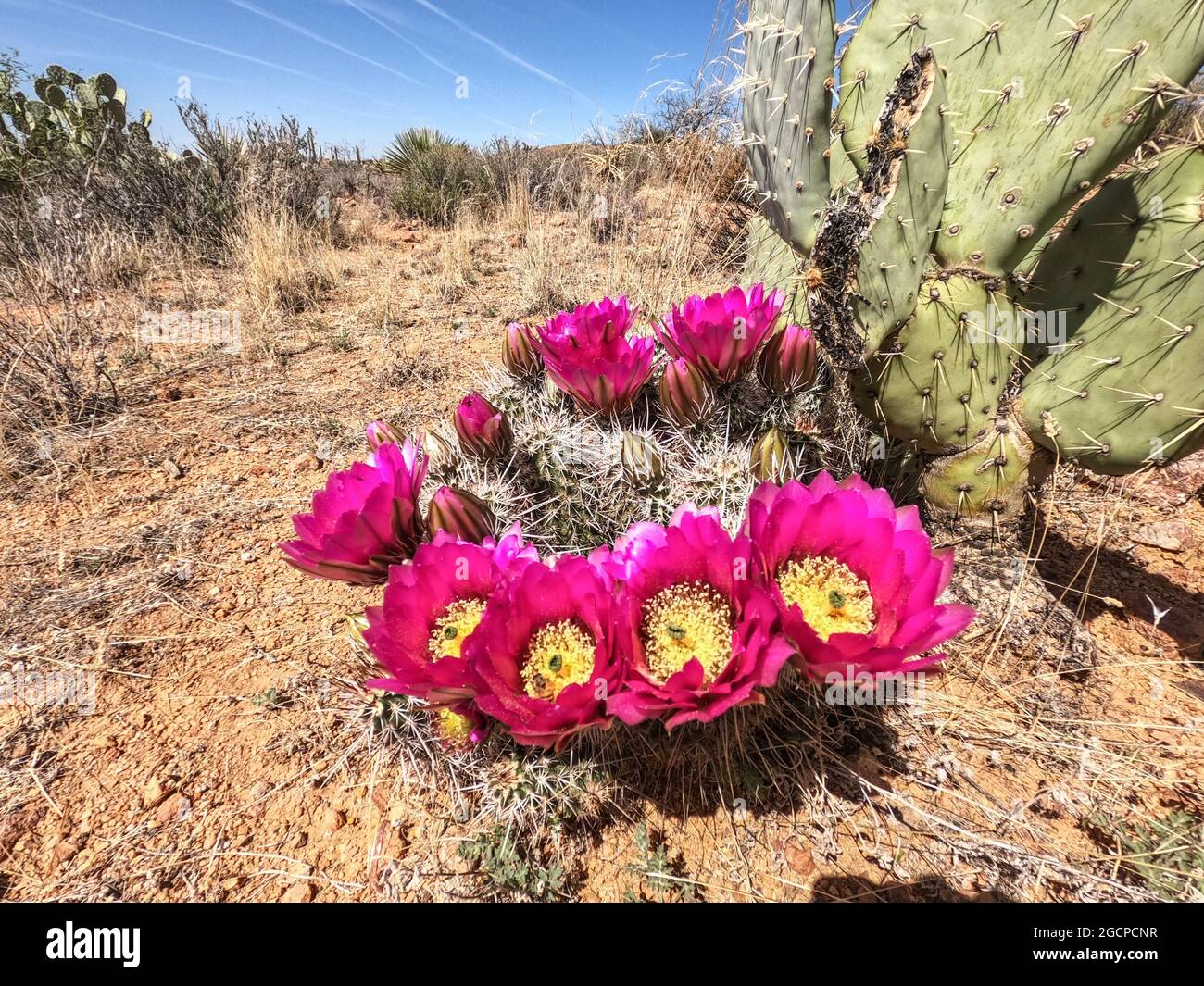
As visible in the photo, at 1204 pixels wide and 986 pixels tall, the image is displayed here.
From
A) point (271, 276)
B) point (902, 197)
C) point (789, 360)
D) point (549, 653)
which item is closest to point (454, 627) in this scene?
point (549, 653)

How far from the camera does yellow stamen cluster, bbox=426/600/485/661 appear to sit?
880mm

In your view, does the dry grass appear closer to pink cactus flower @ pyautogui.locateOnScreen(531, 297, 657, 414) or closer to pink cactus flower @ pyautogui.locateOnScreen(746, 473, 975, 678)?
pink cactus flower @ pyautogui.locateOnScreen(531, 297, 657, 414)

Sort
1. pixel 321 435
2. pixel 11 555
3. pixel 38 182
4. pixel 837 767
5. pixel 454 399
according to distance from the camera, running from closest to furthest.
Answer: pixel 837 767 < pixel 11 555 < pixel 321 435 < pixel 454 399 < pixel 38 182

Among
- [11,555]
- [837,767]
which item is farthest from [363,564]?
[11,555]

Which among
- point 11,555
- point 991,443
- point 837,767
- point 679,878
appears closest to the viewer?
point 679,878

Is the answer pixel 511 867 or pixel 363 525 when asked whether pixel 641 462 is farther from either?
pixel 511 867

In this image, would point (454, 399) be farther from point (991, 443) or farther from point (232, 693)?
point (991, 443)

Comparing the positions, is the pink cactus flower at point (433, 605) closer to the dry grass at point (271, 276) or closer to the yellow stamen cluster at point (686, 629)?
the yellow stamen cluster at point (686, 629)

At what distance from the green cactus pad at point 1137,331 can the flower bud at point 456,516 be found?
4.10ft

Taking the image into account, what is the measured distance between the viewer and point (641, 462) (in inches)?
44.2

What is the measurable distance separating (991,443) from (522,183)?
5.56 meters

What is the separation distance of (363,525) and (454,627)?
222 mm

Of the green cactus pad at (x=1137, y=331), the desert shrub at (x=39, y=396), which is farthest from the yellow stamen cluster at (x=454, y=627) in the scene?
the desert shrub at (x=39, y=396)

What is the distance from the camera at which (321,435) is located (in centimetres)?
241
